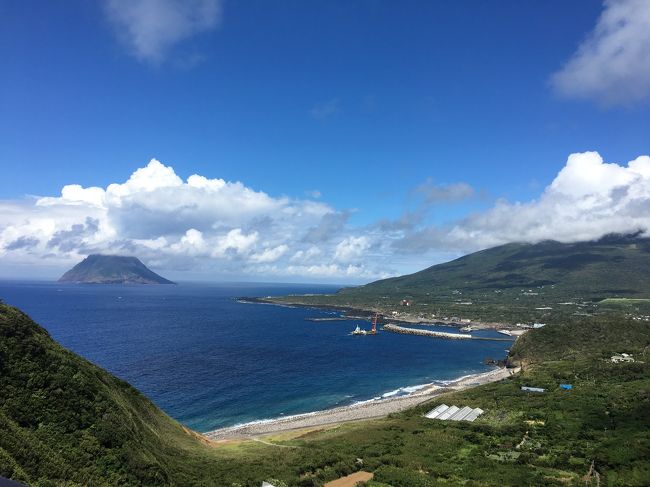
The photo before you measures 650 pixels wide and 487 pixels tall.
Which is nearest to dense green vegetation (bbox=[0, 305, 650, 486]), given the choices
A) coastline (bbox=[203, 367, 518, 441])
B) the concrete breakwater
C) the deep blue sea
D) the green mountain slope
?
the green mountain slope

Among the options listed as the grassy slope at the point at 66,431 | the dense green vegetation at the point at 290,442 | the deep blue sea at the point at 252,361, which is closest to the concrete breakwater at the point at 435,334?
the deep blue sea at the point at 252,361

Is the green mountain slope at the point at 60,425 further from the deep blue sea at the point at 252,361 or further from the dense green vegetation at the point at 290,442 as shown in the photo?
the deep blue sea at the point at 252,361

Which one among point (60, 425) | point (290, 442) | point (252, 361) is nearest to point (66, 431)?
point (60, 425)

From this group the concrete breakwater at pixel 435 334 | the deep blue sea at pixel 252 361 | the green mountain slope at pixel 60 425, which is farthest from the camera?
the concrete breakwater at pixel 435 334

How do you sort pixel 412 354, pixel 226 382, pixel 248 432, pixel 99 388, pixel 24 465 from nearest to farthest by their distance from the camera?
pixel 24 465 → pixel 99 388 → pixel 248 432 → pixel 226 382 → pixel 412 354

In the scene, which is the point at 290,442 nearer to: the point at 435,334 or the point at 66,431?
the point at 66,431

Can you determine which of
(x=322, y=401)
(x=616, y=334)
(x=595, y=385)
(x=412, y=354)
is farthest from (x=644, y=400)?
(x=412, y=354)

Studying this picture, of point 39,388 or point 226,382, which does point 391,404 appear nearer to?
point 226,382

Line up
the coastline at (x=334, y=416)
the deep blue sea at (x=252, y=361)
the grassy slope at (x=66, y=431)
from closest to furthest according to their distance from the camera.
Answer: the grassy slope at (x=66, y=431) < the coastline at (x=334, y=416) < the deep blue sea at (x=252, y=361)
